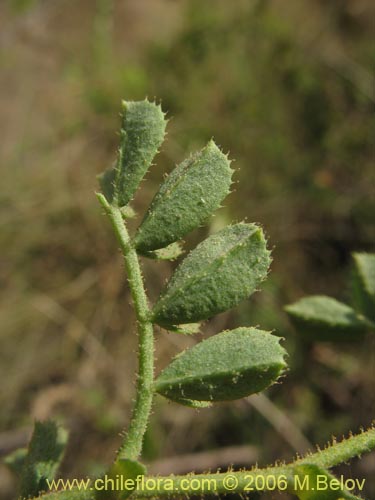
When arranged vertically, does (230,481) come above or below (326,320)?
below

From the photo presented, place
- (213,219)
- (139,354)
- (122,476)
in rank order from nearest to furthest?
(122,476) → (139,354) → (213,219)

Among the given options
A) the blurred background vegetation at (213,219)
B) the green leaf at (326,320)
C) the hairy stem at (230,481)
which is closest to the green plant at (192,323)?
the hairy stem at (230,481)

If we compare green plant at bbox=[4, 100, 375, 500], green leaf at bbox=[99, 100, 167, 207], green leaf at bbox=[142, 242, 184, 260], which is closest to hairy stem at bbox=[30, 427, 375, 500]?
A: green plant at bbox=[4, 100, 375, 500]

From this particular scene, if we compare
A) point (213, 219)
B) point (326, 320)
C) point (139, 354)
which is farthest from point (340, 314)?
point (213, 219)

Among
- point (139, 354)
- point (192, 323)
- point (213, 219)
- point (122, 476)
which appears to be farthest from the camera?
point (213, 219)

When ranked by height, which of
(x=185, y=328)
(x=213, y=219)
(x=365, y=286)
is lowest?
(x=185, y=328)

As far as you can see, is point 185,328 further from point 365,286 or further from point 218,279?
point 365,286
